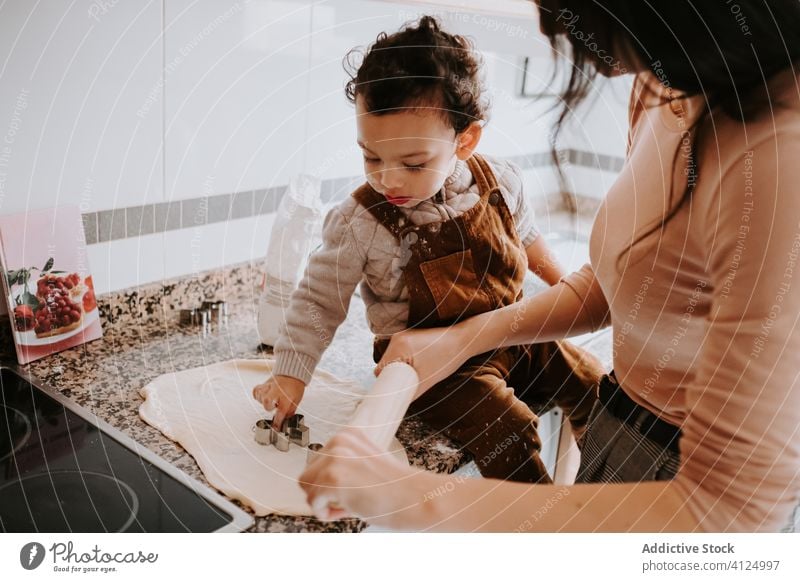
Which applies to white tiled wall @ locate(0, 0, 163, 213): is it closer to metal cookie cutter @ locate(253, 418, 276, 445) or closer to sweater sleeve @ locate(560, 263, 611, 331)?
metal cookie cutter @ locate(253, 418, 276, 445)

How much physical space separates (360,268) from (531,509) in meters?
0.23

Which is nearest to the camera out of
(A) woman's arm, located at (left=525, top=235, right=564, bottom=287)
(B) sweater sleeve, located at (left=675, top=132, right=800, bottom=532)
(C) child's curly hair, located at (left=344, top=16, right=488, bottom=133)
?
(B) sweater sleeve, located at (left=675, top=132, right=800, bottom=532)

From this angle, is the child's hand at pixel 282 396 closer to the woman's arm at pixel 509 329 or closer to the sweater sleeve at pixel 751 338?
the woman's arm at pixel 509 329

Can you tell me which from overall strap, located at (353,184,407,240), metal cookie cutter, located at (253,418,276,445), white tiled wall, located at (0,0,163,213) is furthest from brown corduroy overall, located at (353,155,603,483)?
white tiled wall, located at (0,0,163,213)

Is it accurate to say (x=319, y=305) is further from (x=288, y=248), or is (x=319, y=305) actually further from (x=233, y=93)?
(x=233, y=93)

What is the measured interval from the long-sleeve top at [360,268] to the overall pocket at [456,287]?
0.08 ft

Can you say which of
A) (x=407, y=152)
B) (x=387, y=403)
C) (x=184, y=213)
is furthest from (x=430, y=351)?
(x=184, y=213)

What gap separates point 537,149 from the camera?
53 centimetres

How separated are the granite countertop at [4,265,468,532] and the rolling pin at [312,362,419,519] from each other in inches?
0.9

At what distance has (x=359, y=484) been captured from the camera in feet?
1.50

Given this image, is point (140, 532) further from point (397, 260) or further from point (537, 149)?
point (537, 149)

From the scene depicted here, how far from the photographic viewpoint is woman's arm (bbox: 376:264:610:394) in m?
0.52

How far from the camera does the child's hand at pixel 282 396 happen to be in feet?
1.71

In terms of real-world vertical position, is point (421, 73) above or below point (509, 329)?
above
